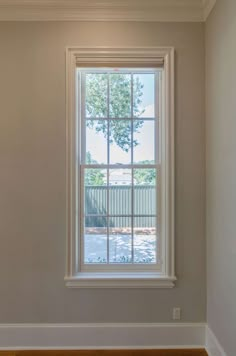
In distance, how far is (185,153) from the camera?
275 centimetres

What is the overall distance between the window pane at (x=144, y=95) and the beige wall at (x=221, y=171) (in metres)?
0.48

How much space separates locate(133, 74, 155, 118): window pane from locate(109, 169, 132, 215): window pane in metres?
0.53

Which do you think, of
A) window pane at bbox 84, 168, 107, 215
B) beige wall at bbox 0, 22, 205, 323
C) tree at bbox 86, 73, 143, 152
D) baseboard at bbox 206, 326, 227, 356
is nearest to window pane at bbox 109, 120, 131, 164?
tree at bbox 86, 73, 143, 152

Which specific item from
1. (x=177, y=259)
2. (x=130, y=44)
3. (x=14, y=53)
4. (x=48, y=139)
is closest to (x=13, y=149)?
(x=48, y=139)

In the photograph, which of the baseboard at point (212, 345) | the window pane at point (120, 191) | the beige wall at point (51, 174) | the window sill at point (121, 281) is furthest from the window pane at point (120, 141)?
the baseboard at point (212, 345)

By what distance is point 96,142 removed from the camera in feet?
9.42

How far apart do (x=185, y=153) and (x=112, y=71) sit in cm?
95

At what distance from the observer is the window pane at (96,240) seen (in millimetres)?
2859

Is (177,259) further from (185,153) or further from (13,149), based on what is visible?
(13,149)

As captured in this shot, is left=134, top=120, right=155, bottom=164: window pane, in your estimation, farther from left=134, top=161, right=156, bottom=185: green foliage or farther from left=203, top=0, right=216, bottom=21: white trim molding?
left=203, top=0, right=216, bottom=21: white trim molding

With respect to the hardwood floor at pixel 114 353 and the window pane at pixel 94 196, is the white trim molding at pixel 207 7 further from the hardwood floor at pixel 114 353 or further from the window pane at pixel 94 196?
the hardwood floor at pixel 114 353

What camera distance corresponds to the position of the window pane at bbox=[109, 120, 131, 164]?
9.41 feet

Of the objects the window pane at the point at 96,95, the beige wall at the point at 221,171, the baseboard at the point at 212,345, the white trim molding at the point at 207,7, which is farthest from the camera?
the window pane at the point at 96,95

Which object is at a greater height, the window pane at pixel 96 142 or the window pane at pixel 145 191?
the window pane at pixel 96 142
